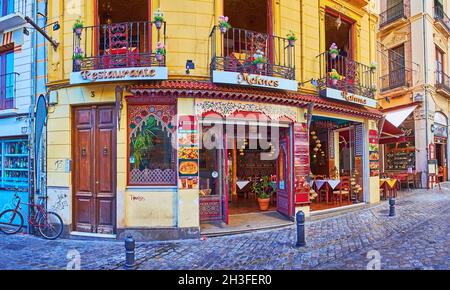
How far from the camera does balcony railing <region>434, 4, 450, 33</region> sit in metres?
17.6

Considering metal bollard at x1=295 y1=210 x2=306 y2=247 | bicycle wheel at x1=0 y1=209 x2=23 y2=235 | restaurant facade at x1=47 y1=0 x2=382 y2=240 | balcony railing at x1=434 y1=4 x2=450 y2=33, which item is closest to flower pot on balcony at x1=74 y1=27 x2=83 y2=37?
restaurant facade at x1=47 y1=0 x2=382 y2=240

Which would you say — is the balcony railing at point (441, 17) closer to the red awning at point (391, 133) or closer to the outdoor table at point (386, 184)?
the red awning at point (391, 133)

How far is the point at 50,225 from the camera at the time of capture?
7488 millimetres

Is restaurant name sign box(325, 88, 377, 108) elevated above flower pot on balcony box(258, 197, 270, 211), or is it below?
above

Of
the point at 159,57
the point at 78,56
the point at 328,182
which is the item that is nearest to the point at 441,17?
the point at 328,182

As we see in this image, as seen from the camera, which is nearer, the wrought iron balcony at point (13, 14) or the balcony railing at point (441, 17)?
the wrought iron balcony at point (13, 14)

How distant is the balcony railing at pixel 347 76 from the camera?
368 inches

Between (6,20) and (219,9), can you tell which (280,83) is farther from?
(6,20)

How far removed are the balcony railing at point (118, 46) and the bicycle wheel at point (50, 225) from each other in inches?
144

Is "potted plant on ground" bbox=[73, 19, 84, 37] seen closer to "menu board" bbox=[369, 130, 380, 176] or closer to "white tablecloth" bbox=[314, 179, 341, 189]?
"white tablecloth" bbox=[314, 179, 341, 189]

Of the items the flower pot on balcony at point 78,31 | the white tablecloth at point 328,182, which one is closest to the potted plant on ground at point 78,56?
the flower pot on balcony at point 78,31

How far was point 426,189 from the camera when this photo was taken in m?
15.5

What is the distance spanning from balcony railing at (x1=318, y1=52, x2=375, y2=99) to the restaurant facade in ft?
0.91
